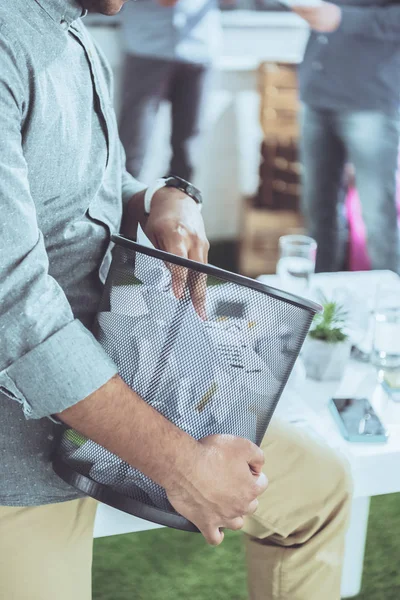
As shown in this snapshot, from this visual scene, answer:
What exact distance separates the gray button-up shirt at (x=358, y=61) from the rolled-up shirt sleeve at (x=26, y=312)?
5.45 ft

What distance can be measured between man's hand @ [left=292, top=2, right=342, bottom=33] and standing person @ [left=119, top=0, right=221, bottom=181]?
0.60 m

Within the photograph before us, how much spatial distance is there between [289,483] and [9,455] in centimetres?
38

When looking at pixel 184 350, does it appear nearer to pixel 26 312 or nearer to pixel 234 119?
pixel 26 312

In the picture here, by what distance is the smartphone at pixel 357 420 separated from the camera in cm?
108

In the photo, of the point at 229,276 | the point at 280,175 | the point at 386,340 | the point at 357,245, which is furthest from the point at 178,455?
the point at 280,175

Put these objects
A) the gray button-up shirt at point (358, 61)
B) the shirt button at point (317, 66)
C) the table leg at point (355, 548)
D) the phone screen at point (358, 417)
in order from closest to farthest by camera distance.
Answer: the phone screen at point (358, 417) < the table leg at point (355, 548) < the gray button-up shirt at point (358, 61) < the shirt button at point (317, 66)

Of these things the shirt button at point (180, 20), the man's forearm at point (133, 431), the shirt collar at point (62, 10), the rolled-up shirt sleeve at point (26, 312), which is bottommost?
the shirt button at point (180, 20)

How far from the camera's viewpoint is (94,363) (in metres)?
0.76

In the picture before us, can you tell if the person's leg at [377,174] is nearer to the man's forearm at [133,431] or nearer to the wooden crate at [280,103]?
the wooden crate at [280,103]

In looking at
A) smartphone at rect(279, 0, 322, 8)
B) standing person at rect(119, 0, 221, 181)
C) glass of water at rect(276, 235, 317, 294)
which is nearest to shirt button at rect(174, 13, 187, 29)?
standing person at rect(119, 0, 221, 181)

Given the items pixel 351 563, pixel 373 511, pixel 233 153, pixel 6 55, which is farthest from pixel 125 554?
pixel 233 153

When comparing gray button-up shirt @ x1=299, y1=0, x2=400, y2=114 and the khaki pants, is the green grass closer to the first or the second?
the khaki pants

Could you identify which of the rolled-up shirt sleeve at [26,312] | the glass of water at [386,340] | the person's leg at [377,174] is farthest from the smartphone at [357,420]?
the person's leg at [377,174]

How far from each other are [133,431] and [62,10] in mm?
474
